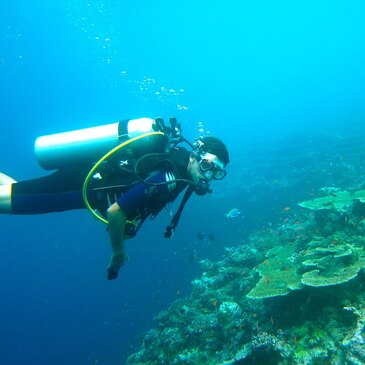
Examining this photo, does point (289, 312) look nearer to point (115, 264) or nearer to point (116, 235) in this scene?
point (115, 264)

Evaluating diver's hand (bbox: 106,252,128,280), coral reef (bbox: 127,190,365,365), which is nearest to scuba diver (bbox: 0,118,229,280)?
diver's hand (bbox: 106,252,128,280)

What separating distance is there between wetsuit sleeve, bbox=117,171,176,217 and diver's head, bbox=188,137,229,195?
433 millimetres

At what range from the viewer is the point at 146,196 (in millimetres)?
3449

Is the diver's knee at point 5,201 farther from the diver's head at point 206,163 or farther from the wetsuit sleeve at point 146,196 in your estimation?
the diver's head at point 206,163

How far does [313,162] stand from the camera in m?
26.1

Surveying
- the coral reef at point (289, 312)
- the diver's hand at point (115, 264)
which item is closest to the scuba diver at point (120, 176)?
the diver's hand at point (115, 264)

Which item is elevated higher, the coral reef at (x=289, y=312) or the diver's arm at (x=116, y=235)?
the diver's arm at (x=116, y=235)

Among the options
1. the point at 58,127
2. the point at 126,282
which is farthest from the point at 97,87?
the point at 126,282

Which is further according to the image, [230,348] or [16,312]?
[16,312]

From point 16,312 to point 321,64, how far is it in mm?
182673

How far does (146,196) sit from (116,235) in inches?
22.0

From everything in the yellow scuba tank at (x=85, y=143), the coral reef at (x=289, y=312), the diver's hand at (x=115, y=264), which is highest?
the yellow scuba tank at (x=85, y=143)

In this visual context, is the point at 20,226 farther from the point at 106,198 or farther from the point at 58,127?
the point at 106,198

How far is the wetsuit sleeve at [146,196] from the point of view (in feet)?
11.0
